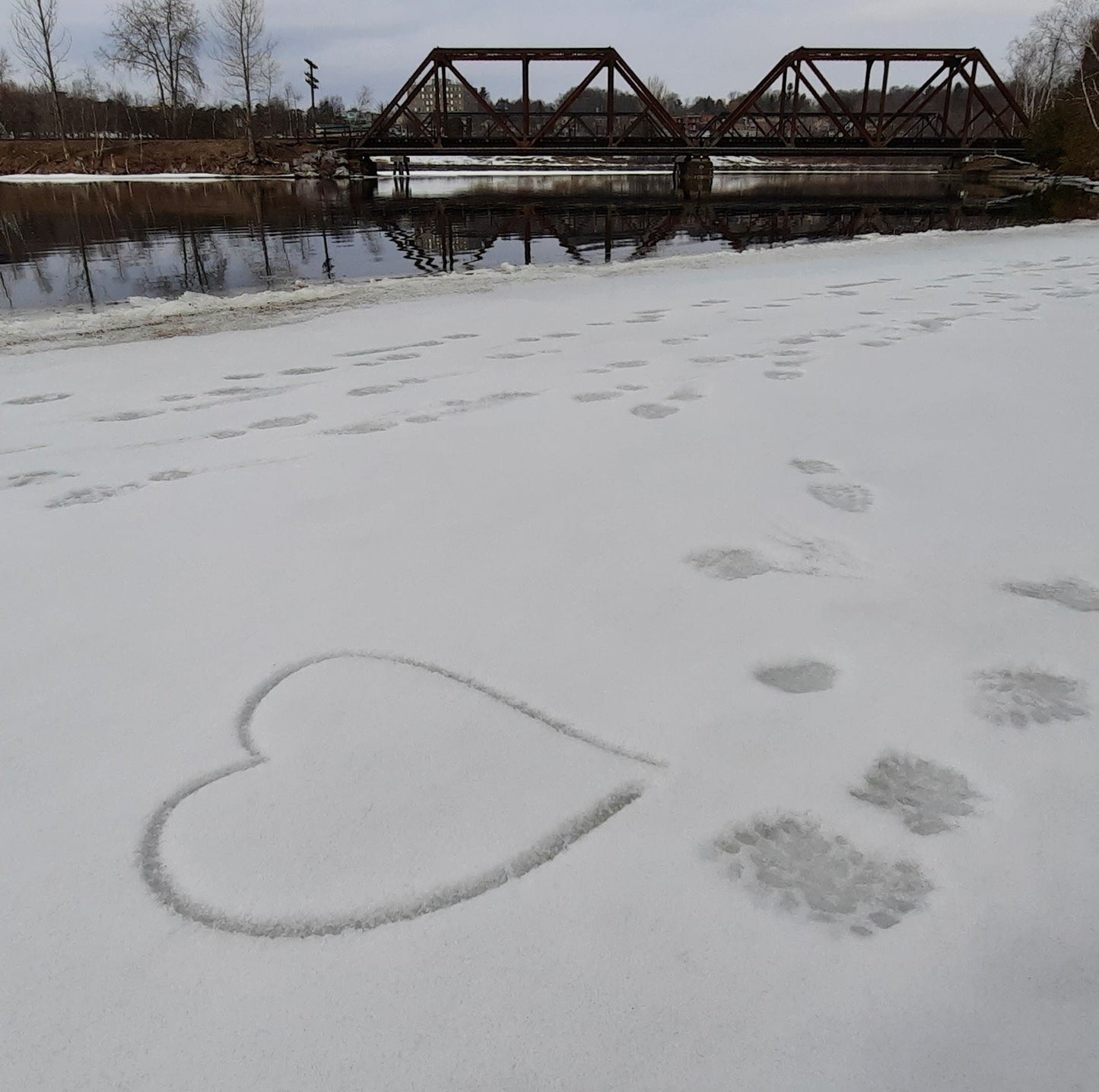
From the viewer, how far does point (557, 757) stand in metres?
1.15

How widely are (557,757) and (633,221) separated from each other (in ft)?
41.9

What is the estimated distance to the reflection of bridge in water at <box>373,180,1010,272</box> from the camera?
9.28 meters

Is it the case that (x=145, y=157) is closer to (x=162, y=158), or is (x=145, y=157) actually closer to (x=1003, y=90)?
(x=162, y=158)

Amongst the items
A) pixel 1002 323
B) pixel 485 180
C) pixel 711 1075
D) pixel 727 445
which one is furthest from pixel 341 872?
pixel 485 180

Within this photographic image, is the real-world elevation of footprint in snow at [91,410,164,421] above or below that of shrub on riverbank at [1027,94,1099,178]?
below

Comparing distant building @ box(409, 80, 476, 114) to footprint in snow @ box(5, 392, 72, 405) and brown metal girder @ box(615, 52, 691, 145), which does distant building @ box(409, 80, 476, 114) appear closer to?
brown metal girder @ box(615, 52, 691, 145)

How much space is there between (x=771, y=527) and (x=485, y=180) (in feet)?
92.5

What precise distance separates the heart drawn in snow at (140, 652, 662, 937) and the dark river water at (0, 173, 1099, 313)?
243 inches

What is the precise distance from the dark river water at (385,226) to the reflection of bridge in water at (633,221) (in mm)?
48

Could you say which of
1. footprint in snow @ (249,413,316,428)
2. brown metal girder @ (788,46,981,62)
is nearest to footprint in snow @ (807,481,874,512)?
footprint in snow @ (249,413,316,428)

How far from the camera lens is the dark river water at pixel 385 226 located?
293 inches

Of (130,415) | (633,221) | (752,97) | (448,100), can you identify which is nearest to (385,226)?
(633,221)

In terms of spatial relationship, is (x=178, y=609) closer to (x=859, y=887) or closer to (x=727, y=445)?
(x=859, y=887)

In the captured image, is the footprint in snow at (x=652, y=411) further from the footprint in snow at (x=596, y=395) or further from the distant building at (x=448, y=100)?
the distant building at (x=448, y=100)
